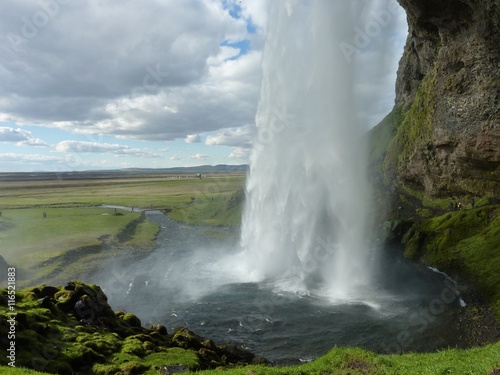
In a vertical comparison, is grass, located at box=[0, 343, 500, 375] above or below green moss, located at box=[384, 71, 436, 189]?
below

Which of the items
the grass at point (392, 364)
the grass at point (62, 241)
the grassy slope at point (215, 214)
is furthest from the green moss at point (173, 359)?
the grassy slope at point (215, 214)

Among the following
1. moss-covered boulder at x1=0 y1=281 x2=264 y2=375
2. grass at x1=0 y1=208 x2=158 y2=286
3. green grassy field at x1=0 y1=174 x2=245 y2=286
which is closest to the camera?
moss-covered boulder at x1=0 y1=281 x2=264 y2=375

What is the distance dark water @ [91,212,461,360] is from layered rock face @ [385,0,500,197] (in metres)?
11.7

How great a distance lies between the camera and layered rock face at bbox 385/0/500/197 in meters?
25.2

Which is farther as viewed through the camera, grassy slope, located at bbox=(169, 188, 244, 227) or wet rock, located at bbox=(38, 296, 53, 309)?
grassy slope, located at bbox=(169, 188, 244, 227)

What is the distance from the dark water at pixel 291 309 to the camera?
91.0 ft

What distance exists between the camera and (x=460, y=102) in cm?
2792

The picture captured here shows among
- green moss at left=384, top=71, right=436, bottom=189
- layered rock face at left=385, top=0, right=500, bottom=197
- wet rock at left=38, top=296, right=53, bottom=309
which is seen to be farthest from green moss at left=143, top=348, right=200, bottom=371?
green moss at left=384, top=71, right=436, bottom=189

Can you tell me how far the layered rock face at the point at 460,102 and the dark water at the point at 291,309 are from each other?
1165 centimetres

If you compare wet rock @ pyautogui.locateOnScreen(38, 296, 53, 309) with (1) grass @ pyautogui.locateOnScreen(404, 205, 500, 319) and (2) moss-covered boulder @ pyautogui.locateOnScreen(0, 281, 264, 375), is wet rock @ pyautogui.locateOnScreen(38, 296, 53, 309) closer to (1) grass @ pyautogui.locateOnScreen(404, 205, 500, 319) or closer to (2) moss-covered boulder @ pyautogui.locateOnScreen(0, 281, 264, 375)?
(2) moss-covered boulder @ pyautogui.locateOnScreen(0, 281, 264, 375)

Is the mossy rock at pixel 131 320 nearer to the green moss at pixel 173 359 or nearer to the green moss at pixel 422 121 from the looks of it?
the green moss at pixel 173 359

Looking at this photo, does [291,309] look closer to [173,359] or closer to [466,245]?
[173,359]

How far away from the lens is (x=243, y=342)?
2825 centimetres

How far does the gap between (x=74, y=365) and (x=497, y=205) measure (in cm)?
5249
